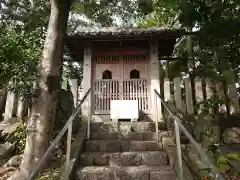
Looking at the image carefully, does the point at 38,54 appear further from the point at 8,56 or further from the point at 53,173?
the point at 53,173

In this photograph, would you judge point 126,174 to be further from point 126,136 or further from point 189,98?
point 189,98

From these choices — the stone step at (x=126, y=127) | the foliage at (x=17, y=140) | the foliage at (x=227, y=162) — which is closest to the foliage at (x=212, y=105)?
the stone step at (x=126, y=127)

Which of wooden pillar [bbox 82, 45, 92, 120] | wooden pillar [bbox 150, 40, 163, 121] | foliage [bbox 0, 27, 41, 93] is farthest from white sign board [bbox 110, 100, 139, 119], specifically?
foliage [bbox 0, 27, 41, 93]

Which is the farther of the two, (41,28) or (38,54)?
(41,28)

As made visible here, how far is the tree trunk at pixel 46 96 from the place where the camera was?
4.91 m

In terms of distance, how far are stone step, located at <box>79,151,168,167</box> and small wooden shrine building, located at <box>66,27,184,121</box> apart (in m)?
2.79

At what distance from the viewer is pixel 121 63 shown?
28.9 ft

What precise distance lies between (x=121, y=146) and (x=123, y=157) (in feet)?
1.92

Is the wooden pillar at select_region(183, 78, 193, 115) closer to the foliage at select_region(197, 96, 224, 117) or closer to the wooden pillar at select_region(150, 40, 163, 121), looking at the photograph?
the foliage at select_region(197, 96, 224, 117)

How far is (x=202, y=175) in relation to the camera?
4.55m

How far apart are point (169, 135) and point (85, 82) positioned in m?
3.44

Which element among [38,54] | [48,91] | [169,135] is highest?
[38,54]

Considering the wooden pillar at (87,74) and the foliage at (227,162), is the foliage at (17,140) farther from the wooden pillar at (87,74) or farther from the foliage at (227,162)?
the foliage at (227,162)

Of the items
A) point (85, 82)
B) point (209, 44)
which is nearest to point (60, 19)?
point (85, 82)
